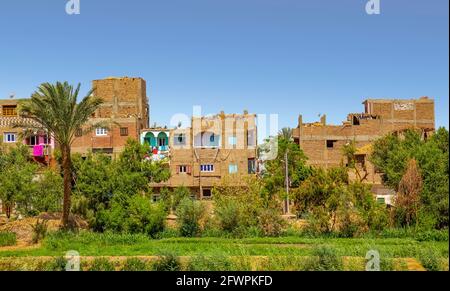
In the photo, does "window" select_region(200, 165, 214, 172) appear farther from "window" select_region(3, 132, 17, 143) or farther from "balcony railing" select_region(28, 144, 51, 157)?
"window" select_region(3, 132, 17, 143)

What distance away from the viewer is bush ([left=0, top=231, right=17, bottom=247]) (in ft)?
84.5

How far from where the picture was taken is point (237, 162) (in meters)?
40.2

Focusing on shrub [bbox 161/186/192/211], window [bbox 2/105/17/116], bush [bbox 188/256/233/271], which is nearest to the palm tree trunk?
shrub [bbox 161/186/192/211]

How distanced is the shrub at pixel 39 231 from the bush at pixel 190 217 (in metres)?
6.96

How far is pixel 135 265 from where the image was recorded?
19.0 meters

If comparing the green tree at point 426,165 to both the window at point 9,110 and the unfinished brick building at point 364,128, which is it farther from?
the window at point 9,110

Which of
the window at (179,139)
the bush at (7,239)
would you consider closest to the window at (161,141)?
the window at (179,139)

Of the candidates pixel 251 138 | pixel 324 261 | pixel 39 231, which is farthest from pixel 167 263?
pixel 251 138

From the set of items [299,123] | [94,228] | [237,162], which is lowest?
[94,228]

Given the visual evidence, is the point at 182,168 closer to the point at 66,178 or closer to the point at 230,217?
the point at 230,217
